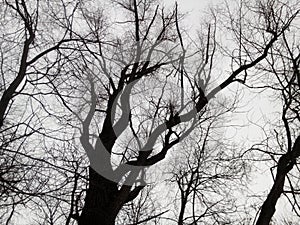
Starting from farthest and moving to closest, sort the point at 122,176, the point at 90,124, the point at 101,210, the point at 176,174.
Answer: the point at 176,174, the point at 90,124, the point at 122,176, the point at 101,210

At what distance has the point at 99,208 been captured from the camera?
21.1ft

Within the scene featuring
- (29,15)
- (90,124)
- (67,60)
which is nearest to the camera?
(29,15)

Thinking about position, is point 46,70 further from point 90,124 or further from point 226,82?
point 226,82

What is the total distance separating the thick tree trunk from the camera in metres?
6.36

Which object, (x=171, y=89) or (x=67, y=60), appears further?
(x=171, y=89)

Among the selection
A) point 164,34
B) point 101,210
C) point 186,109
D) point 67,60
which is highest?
point 164,34

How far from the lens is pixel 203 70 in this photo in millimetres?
7348

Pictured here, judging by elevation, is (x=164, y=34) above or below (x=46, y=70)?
above

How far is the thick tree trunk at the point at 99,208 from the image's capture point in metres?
6.36

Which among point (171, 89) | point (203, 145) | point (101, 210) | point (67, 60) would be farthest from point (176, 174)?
point (67, 60)

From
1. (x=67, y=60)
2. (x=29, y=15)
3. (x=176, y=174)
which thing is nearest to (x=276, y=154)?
(x=67, y=60)

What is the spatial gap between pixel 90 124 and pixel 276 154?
144 inches

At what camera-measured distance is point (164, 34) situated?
8.41 meters

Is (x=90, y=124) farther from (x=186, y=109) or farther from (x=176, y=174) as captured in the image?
(x=176, y=174)
